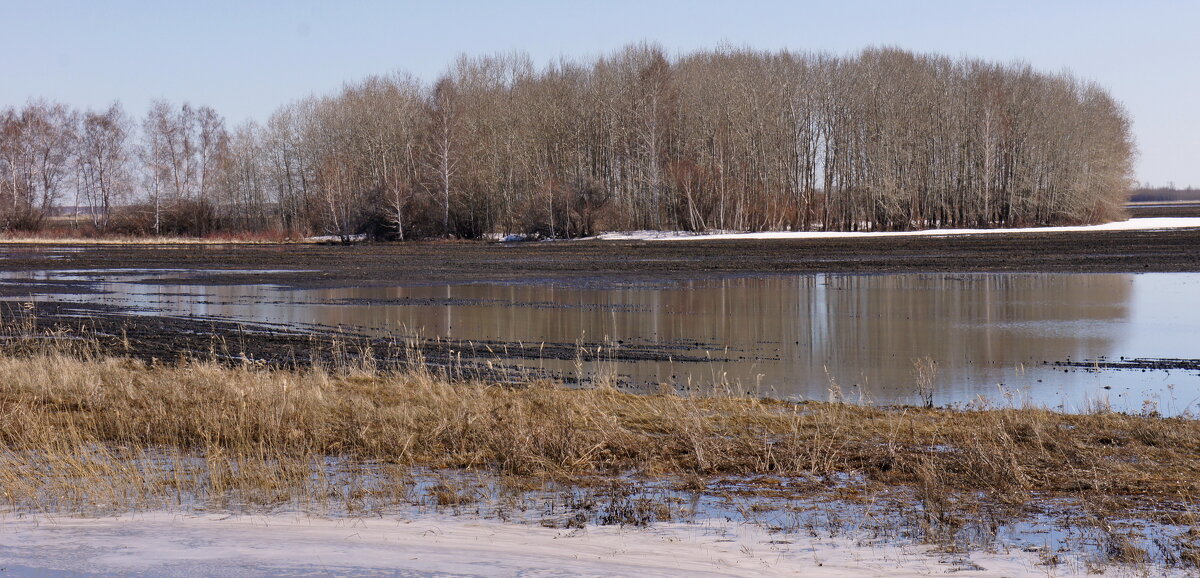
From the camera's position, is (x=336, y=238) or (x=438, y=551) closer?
(x=438, y=551)

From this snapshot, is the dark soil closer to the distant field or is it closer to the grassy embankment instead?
the grassy embankment

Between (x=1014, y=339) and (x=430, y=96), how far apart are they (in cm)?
6399

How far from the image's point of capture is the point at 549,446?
910 cm

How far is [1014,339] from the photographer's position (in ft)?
59.2

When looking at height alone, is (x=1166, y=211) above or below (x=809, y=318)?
A: above

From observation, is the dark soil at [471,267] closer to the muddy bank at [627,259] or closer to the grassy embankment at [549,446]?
the muddy bank at [627,259]

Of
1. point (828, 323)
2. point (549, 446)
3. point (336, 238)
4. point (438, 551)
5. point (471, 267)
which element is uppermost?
point (336, 238)

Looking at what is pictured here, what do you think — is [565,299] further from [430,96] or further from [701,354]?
[430,96]

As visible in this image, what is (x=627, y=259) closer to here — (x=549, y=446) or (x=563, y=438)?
(x=563, y=438)

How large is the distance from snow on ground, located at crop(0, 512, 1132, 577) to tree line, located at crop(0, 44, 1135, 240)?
5773cm

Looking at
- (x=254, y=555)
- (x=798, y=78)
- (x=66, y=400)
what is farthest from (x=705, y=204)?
(x=254, y=555)

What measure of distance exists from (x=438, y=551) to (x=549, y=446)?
254cm

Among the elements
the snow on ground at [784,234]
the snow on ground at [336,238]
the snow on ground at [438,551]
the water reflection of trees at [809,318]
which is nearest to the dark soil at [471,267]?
the water reflection of trees at [809,318]

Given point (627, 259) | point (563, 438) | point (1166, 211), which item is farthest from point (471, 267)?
point (1166, 211)
